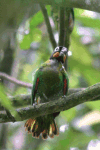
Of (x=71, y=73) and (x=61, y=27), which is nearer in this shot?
(x=61, y=27)

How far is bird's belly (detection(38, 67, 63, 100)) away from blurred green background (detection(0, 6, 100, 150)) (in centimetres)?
42

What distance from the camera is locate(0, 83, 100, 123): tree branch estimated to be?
84.0 inches

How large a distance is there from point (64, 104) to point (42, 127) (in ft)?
3.87

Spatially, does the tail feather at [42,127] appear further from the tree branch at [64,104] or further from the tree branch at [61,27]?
the tree branch at [61,27]

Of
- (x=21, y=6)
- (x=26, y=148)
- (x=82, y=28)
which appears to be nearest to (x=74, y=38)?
(x=82, y=28)

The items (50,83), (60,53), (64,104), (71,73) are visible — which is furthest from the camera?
(71,73)

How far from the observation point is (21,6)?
85 cm

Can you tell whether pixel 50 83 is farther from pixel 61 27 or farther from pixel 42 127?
pixel 61 27

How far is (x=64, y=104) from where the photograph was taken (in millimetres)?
2291

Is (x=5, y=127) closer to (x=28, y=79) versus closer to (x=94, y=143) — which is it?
(x=28, y=79)

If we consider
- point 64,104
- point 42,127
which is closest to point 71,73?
point 42,127

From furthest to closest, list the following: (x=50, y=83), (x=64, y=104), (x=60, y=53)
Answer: (x=60, y=53), (x=50, y=83), (x=64, y=104)

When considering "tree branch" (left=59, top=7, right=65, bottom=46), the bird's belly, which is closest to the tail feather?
the bird's belly

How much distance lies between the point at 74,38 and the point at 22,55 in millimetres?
3011
